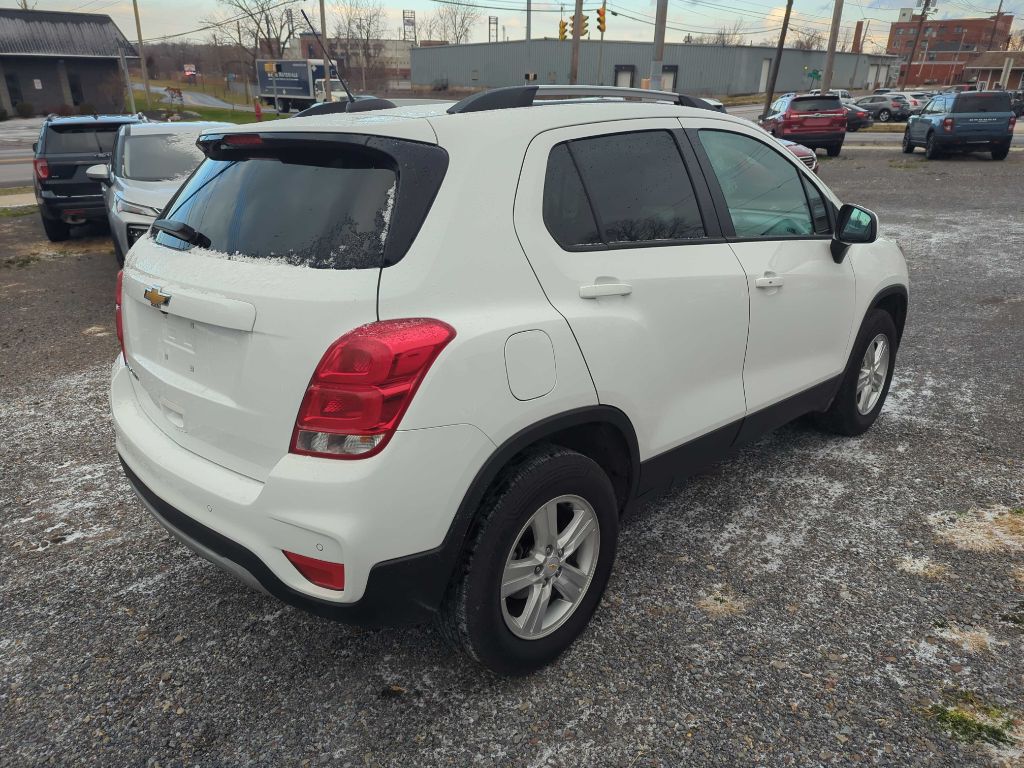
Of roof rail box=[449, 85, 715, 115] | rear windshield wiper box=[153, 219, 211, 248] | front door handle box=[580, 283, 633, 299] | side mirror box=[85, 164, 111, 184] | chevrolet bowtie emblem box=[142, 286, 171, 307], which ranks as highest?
roof rail box=[449, 85, 715, 115]

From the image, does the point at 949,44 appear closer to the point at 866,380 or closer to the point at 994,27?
the point at 994,27

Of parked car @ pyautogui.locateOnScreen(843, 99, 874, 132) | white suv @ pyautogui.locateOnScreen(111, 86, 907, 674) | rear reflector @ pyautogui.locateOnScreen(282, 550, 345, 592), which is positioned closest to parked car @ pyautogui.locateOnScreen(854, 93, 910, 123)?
parked car @ pyautogui.locateOnScreen(843, 99, 874, 132)

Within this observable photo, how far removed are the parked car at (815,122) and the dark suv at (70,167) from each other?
668 inches

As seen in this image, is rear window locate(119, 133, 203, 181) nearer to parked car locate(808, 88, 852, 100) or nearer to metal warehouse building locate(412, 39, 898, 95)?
parked car locate(808, 88, 852, 100)

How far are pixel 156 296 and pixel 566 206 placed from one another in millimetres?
1339

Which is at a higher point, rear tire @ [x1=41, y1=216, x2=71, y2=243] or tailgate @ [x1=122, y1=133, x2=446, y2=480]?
tailgate @ [x1=122, y1=133, x2=446, y2=480]

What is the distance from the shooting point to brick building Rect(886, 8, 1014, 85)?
106 m

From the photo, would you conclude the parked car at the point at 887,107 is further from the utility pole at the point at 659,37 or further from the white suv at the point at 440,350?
the white suv at the point at 440,350

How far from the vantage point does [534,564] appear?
237cm

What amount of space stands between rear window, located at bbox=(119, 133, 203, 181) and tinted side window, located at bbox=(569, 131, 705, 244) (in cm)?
684

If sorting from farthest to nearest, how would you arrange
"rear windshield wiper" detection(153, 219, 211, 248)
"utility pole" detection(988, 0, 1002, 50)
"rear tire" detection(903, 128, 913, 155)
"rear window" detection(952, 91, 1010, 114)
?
"utility pole" detection(988, 0, 1002, 50), "rear tire" detection(903, 128, 913, 155), "rear window" detection(952, 91, 1010, 114), "rear windshield wiper" detection(153, 219, 211, 248)

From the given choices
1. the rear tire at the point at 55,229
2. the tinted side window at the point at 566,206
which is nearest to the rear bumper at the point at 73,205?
the rear tire at the point at 55,229

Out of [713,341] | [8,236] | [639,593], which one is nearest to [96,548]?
[639,593]

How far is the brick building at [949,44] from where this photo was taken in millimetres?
106375
